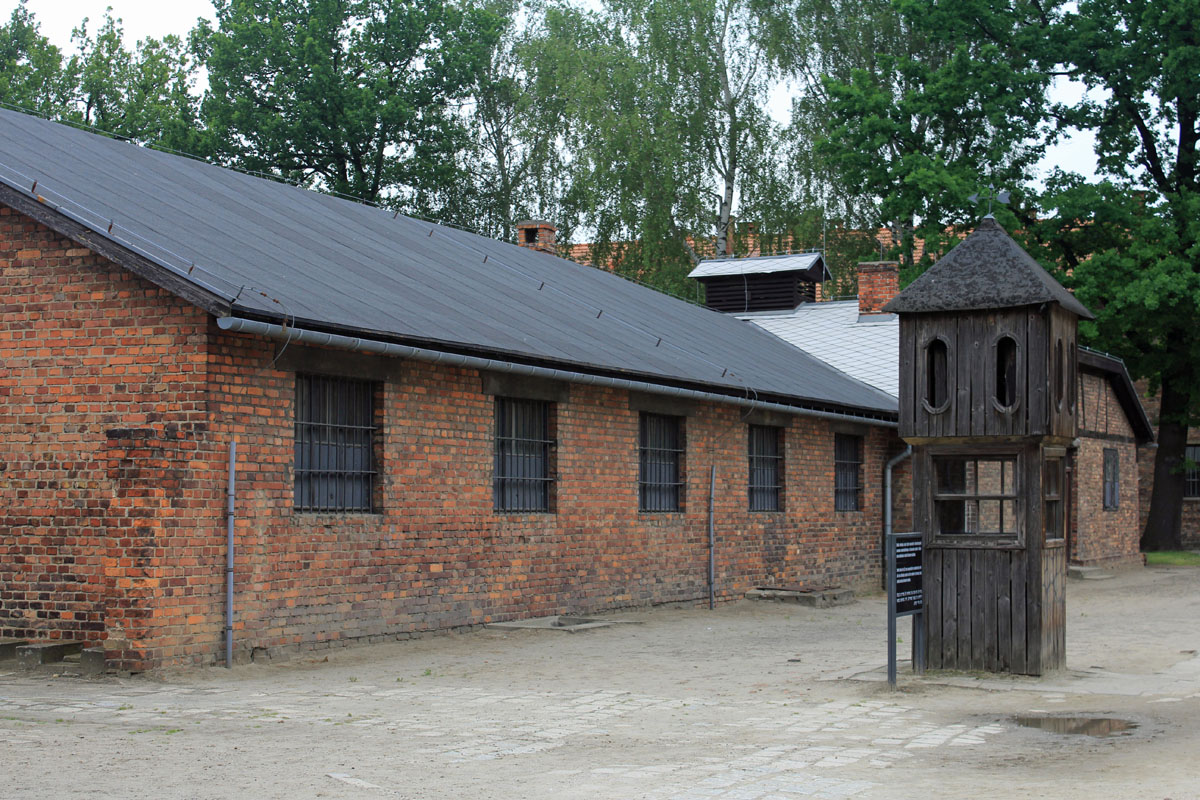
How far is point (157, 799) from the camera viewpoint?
6.59m

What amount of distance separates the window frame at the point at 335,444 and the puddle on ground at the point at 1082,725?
6.35 m

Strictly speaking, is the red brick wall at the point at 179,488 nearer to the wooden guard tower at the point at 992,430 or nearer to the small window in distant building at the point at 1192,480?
the wooden guard tower at the point at 992,430

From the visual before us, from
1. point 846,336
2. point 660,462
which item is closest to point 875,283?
point 846,336

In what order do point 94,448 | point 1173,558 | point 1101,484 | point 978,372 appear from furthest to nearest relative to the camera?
1. point 1173,558
2. point 1101,484
3. point 94,448
4. point 978,372

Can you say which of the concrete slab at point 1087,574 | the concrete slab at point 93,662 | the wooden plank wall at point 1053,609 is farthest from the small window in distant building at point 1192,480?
the concrete slab at point 93,662

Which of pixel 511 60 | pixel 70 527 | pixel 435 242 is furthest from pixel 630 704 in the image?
pixel 511 60

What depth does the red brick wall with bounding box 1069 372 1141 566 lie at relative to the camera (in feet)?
87.1

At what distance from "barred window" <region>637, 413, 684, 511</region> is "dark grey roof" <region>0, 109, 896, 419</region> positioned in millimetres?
806

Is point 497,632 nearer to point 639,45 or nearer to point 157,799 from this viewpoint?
point 157,799

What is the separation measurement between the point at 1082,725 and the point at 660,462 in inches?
369

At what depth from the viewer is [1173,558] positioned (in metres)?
31.3

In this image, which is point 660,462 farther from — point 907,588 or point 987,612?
point 987,612

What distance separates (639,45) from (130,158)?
25.8 meters

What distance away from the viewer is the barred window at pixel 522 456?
592 inches
